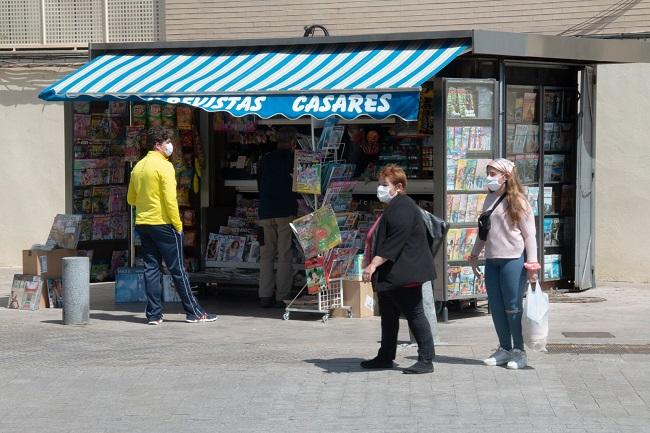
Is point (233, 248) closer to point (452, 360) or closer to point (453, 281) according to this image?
point (453, 281)

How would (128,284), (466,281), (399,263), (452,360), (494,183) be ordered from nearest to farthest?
(399,263) < (494,183) < (452,360) < (466,281) < (128,284)

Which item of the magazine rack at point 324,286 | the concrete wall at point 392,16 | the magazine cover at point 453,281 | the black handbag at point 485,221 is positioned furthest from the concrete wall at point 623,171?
the black handbag at point 485,221

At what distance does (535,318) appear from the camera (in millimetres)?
9070

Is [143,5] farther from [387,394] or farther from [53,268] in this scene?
[387,394]

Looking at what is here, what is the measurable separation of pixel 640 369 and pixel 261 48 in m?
5.82

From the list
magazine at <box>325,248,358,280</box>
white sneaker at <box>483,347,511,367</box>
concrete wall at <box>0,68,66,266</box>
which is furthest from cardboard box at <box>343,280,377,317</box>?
concrete wall at <box>0,68,66,266</box>

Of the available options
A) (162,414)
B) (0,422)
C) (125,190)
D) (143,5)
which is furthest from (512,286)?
(143,5)

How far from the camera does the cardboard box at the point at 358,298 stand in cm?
1202

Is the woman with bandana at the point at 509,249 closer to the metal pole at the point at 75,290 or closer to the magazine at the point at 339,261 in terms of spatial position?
the magazine at the point at 339,261

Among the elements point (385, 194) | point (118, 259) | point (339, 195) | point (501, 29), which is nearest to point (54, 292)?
point (118, 259)

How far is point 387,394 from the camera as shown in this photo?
27.8 feet

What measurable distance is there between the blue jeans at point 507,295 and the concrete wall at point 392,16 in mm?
6496

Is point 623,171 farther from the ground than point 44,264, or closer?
farther from the ground

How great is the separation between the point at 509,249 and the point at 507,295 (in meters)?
0.38
